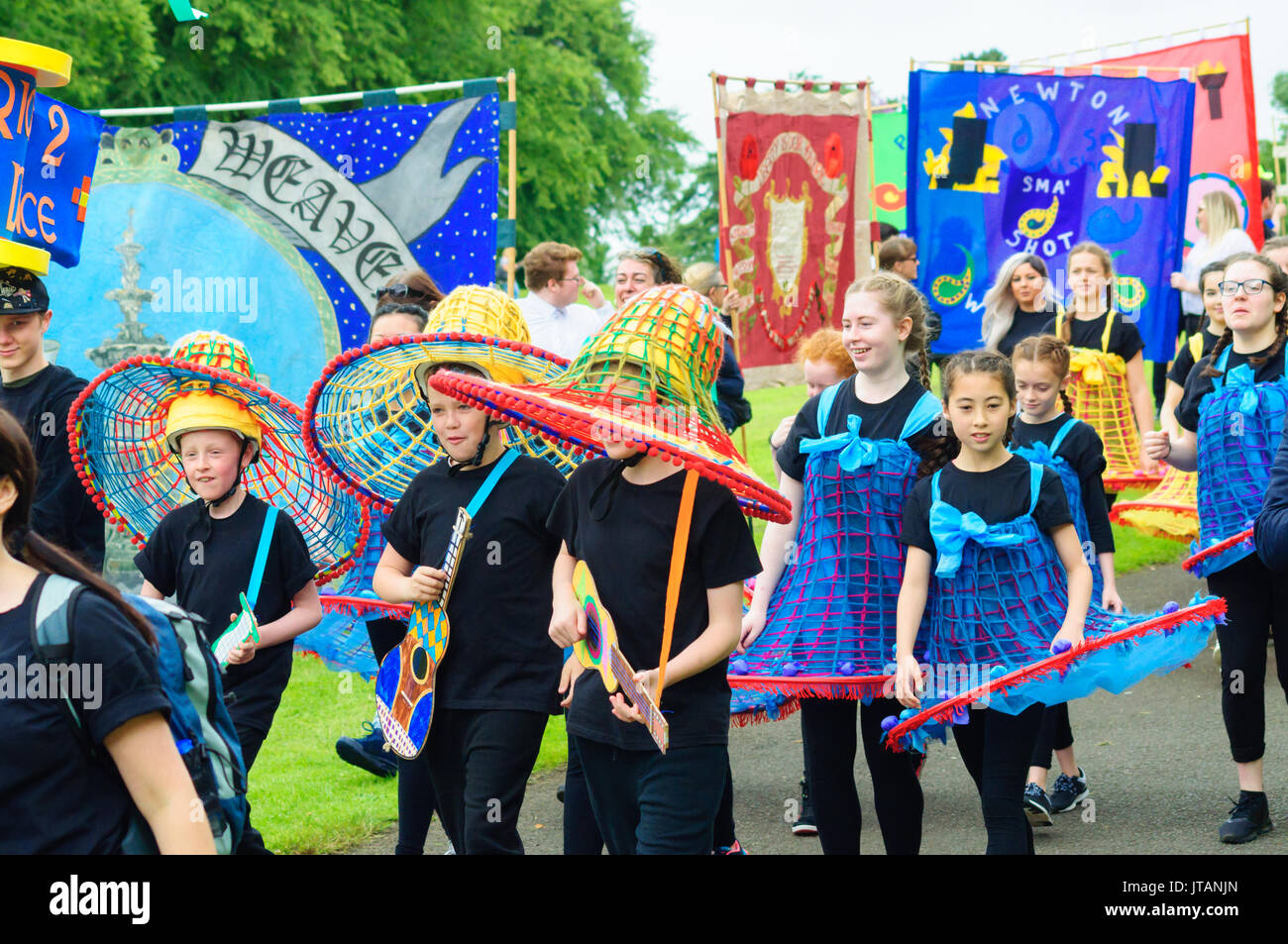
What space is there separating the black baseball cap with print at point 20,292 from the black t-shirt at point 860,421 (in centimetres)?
285

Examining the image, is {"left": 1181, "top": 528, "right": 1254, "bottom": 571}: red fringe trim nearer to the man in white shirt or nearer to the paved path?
the paved path

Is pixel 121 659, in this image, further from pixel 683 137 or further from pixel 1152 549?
pixel 683 137

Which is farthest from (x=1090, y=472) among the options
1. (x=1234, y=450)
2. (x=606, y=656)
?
(x=606, y=656)

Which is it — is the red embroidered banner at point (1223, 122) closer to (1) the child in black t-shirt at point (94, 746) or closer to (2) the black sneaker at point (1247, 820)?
(2) the black sneaker at point (1247, 820)

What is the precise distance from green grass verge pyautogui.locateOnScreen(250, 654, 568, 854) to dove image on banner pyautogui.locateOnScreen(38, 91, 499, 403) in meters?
1.96

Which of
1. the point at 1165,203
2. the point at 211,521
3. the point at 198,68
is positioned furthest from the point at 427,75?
the point at 211,521

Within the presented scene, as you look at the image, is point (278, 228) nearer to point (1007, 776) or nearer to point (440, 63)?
point (1007, 776)

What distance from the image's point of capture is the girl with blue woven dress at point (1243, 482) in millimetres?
5371

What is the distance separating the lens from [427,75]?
27.0 m

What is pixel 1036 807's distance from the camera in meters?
5.70

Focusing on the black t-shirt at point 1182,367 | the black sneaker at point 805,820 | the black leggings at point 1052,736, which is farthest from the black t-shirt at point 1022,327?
the black sneaker at point 805,820

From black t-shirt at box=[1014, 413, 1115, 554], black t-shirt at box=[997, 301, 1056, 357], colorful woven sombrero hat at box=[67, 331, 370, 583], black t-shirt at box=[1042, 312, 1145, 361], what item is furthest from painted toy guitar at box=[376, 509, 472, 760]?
black t-shirt at box=[1042, 312, 1145, 361]

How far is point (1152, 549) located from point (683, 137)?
2770 centimetres

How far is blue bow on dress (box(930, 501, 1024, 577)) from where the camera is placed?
4.41 meters
